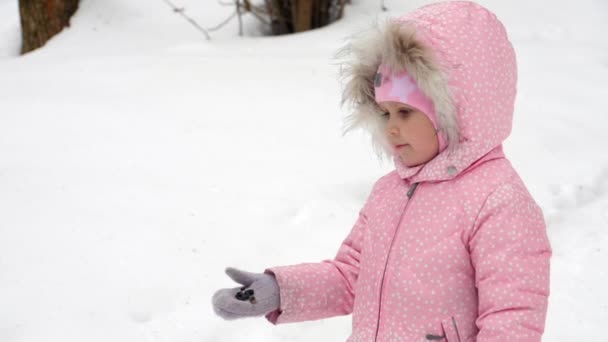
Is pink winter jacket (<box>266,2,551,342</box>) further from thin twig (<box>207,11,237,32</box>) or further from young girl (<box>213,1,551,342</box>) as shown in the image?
thin twig (<box>207,11,237,32</box>)

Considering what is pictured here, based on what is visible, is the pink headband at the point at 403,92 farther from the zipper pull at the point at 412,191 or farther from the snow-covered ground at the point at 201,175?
the snow-covered ground at the point at 201,175

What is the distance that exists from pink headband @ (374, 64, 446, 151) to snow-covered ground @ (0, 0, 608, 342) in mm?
1443

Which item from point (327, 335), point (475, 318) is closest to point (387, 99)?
point (475, 318)

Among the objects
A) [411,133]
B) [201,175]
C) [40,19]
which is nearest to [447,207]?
[411,133]

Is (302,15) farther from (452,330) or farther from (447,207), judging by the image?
(452,330)

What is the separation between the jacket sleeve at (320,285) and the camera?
1989mm

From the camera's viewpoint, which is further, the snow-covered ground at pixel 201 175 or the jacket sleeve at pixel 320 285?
the snow-covered ground at pixel 201 175

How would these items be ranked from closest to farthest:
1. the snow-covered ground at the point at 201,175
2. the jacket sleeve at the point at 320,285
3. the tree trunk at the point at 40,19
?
1. the jacket sleeve at the point at 320,285
2. the snow-covered ground at the point at 201,175
3. the tree trunk at the point at 40,19

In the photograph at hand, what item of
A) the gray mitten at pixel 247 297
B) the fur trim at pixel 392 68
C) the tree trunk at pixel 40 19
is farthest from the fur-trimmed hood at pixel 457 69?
the tree trunk at pixel 40 19

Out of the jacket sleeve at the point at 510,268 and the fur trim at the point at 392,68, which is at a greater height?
the fur trim at the point at 392,68

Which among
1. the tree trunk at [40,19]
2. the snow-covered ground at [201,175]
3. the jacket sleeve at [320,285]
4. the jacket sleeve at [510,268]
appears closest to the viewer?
the jacket sleeve at [510,268]

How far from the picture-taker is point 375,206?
6.40 ft

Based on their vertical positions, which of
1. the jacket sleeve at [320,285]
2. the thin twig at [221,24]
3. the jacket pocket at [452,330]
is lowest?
the thin twig at [221,24]

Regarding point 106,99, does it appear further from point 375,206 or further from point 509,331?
point 509,331
